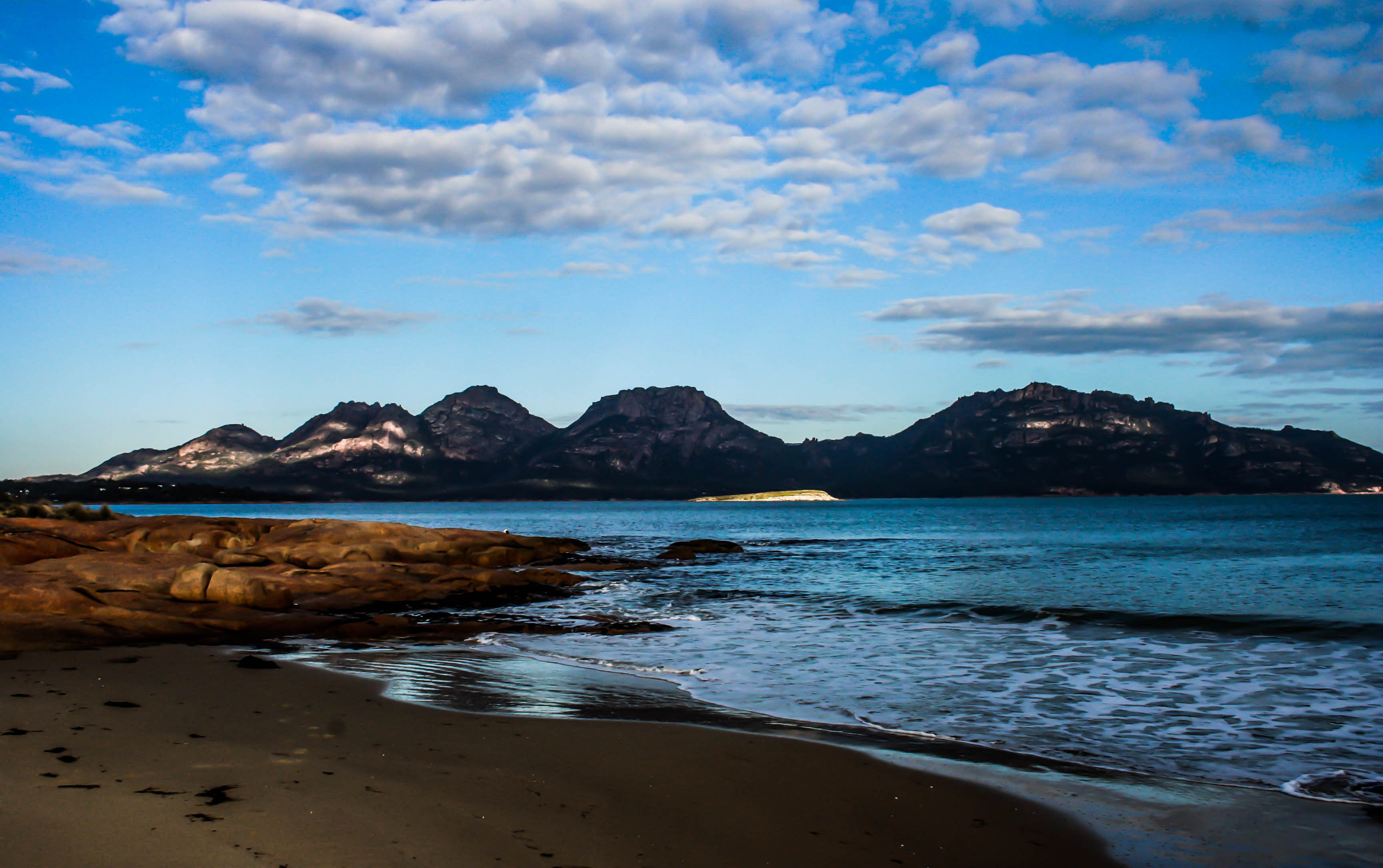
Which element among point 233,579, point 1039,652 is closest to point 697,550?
point 233,579

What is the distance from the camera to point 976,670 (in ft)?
51.2

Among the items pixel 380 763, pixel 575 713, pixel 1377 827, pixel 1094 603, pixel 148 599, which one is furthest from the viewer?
pixel 1094 603

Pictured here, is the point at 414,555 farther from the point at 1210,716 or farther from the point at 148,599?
the point at 1210,716

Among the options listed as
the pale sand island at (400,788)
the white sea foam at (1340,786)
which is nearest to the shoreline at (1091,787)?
the white sea foam at (1340,786)

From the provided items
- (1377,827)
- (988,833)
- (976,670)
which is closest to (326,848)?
(988,833)

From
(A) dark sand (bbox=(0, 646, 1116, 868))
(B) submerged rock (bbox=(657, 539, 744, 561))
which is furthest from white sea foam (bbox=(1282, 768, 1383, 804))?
(B) submerged rock (bbox=(657, 539, 744, 561))

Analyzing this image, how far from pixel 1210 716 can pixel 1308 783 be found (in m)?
3.18

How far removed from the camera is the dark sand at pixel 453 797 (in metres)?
6.11

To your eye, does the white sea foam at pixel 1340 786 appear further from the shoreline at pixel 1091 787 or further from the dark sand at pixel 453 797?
the dark sand at pixel 453 797

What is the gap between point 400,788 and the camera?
7.54 meters

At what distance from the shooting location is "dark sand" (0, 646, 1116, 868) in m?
6.11

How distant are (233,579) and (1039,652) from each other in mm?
20266

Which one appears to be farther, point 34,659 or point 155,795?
point 34,659

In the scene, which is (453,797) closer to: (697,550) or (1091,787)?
(1091,787)
